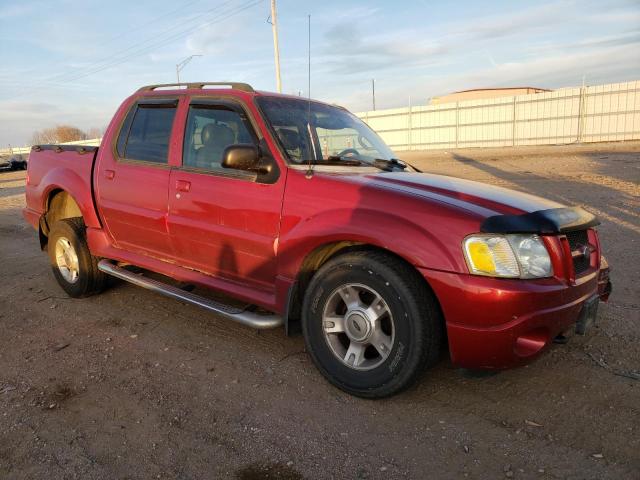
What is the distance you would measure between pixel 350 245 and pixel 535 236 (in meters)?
1.06

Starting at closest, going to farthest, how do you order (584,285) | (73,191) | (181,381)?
1. (584,285)
2. (181,381)
3. (73,191)

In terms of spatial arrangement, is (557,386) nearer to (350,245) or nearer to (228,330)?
(350,245)

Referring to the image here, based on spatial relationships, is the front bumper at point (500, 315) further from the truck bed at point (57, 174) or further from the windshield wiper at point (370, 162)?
the truck bed at point (57, 174)

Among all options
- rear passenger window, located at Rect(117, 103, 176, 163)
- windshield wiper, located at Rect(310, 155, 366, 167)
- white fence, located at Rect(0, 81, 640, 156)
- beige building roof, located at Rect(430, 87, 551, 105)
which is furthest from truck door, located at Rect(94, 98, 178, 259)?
beige building roof, located at Rect(430, 87, 551, 105)

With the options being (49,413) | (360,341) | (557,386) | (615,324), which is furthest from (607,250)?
(49,413)

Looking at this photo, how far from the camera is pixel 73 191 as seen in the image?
4.71 metres

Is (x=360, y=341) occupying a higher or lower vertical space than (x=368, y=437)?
higher

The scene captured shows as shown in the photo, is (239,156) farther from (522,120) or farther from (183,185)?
(522,120)

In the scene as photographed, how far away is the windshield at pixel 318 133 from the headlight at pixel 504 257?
1.34 metres

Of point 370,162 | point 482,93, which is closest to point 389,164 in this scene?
point 370,162

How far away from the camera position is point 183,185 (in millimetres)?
3756

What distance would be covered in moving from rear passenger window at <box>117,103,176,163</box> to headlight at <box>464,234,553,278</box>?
258 centimetres

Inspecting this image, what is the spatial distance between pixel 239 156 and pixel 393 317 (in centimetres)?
138

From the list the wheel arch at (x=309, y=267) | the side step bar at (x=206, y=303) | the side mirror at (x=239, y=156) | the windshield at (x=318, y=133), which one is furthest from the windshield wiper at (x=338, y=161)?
the side step bar at (x=206, y=303)
